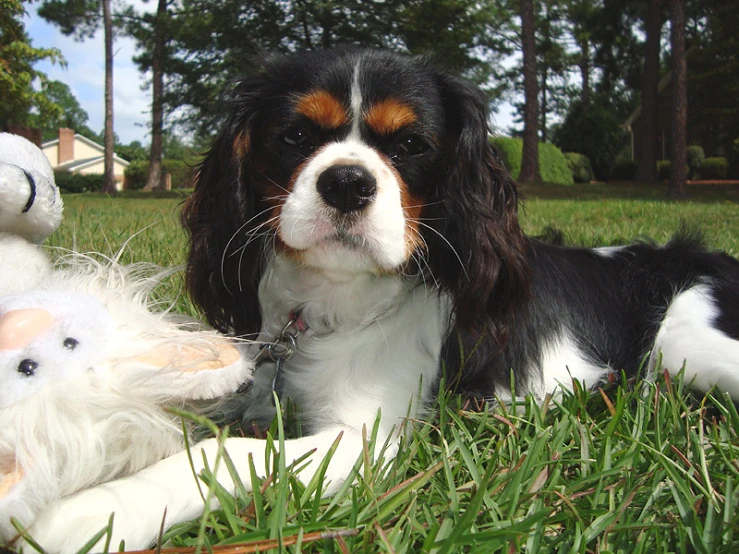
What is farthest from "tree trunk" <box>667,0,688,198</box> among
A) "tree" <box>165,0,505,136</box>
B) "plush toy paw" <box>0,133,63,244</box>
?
"plush toy paw" <box>0,133,63,244</box>

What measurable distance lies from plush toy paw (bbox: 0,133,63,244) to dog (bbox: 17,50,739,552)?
0.50 meters

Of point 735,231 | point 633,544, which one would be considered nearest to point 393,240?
point 633,544

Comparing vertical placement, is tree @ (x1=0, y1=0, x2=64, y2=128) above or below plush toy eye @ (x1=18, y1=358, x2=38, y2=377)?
above

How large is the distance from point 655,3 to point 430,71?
2357 centimetres

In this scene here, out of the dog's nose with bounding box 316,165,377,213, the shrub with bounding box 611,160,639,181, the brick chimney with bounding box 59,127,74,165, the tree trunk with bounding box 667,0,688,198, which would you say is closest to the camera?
the dog's nose with bounding box 316,165,377,213

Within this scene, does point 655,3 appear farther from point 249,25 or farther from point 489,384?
point 489,384

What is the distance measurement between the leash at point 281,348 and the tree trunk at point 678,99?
54.2ft

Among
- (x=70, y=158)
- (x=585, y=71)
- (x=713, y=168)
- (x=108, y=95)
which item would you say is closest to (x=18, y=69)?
(x=108, y=95)

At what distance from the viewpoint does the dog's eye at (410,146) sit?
7.06 feet

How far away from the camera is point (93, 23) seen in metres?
26.1

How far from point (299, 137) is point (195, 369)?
907mm

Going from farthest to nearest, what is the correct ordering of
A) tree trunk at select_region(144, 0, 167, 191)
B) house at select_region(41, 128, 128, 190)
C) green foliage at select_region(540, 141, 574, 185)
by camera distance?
house at select_region(41, 128, 128, 190), green foliage at select_region(540, 141, 574, 185), tree trunk at select_region(144, 0, 167, 191)

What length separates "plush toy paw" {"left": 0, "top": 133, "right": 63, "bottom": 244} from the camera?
76.9 inches

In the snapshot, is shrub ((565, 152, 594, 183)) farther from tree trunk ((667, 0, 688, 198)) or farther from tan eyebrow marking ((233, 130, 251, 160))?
tan eyebrow marking ((233, 130, 251, 160))
